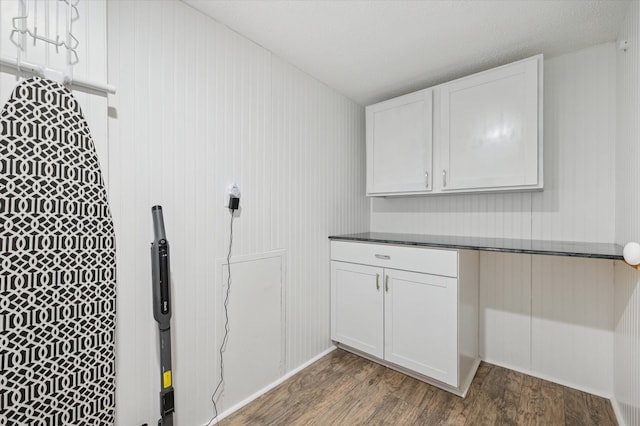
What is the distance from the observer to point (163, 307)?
1256mm

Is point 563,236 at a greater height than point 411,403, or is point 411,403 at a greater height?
point 563,236

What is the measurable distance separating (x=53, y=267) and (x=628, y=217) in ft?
8.85

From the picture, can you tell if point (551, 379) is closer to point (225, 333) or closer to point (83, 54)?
point (225, 333)

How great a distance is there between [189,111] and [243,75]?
48cm

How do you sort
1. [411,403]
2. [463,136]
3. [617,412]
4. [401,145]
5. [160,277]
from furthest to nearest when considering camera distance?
[401,145] < [463,136] < [411,403] < [617,412] < [160,277]

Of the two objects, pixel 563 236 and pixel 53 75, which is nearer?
pixel 53 75

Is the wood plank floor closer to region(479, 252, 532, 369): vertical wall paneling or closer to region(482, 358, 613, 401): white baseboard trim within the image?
region(482, 358, 613, 401): white baseboard trim

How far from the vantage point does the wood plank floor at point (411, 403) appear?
5.37ft

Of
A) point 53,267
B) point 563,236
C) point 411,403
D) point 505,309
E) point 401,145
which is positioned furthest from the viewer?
point 401,145

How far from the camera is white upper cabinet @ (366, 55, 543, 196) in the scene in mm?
1845

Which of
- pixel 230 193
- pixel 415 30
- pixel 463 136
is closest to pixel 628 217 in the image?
pixel 463 136

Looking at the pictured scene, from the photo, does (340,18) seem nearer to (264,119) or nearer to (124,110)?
(264,119)

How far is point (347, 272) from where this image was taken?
2.38 metres

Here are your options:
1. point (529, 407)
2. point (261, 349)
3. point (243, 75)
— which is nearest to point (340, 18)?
point (243, 75)
